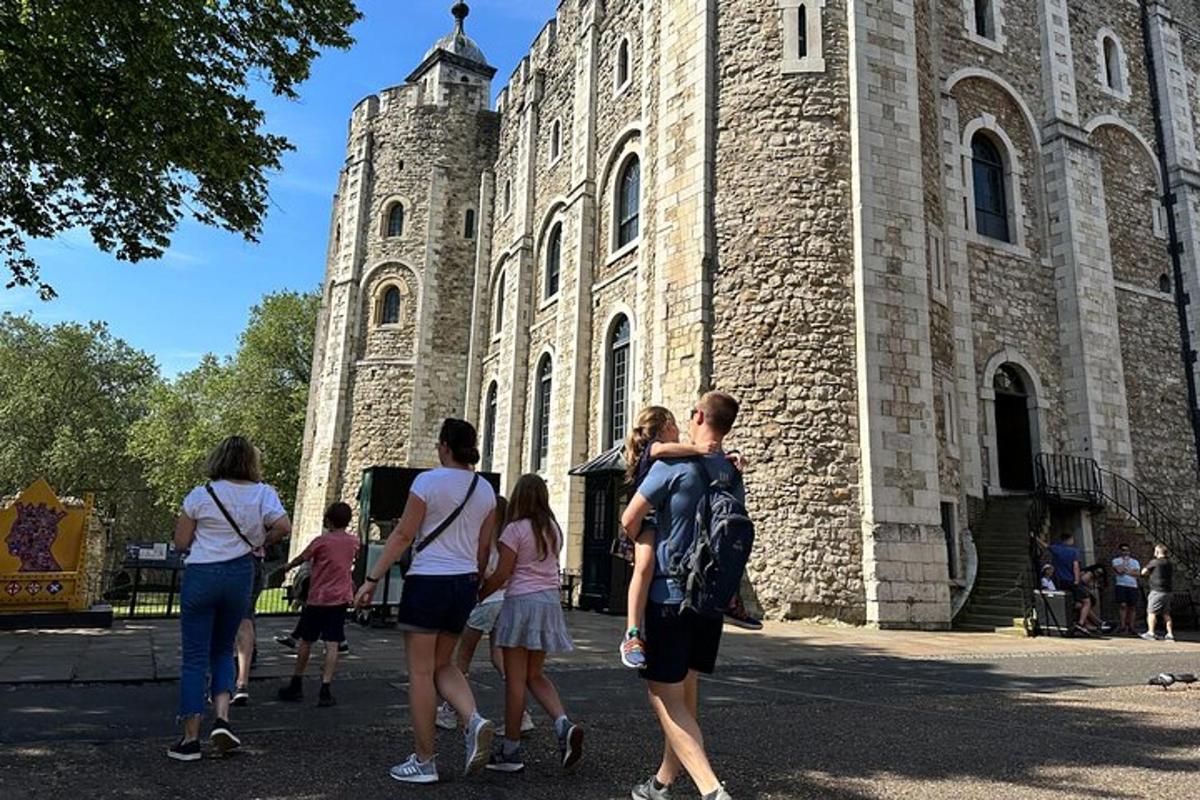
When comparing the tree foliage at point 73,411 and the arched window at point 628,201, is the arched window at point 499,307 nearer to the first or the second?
the arched window at point 628,201

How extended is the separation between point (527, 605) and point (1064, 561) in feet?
39.5

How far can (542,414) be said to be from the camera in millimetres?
22859

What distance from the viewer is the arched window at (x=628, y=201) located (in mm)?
18562

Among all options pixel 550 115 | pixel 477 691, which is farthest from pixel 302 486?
pixel 477 691

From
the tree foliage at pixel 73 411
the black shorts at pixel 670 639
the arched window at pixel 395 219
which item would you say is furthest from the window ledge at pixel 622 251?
the tree foliage at pixel 73 411

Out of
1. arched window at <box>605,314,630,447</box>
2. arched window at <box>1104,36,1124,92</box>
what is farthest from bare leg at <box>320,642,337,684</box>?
arched window at <box>1104,36,1124,92</box>

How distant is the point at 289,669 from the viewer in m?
7.21

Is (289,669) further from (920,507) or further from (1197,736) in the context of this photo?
(920,507)

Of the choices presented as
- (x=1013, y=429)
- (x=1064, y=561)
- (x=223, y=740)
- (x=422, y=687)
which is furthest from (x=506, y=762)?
(x=1013, y=429)

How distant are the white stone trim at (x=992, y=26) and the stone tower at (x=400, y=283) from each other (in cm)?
1719

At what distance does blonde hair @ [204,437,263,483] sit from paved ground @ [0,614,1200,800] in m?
1.45

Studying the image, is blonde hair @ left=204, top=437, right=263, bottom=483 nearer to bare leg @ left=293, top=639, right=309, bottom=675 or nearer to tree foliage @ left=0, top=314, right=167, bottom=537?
bare leg @ left=293, top=639, right=309, bottom=675

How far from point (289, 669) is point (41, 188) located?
7.19 m

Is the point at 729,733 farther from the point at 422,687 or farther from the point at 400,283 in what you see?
the point at 400,283
